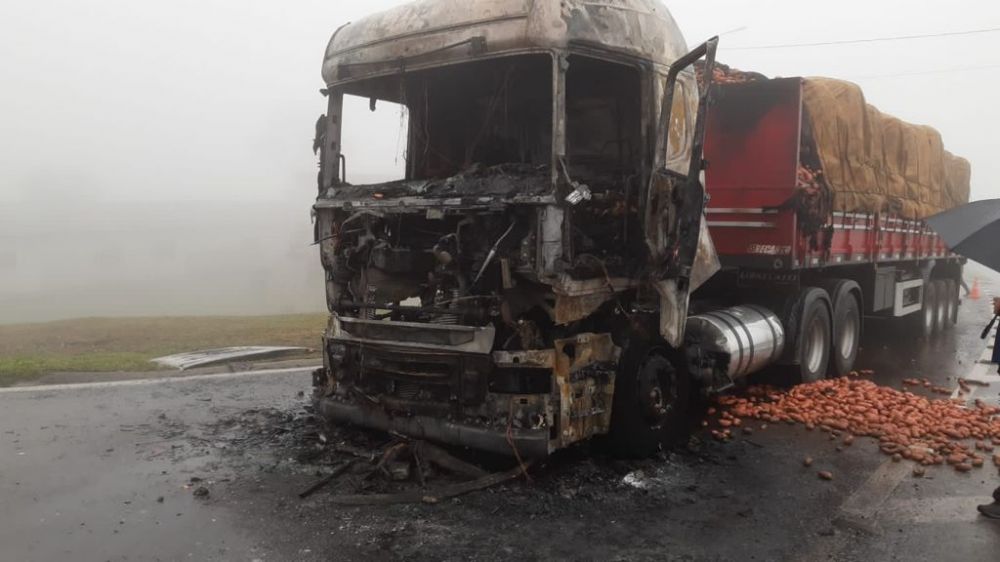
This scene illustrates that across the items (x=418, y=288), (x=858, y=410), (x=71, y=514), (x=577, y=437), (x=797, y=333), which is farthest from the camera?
(x=797, y=333)

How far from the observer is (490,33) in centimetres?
471

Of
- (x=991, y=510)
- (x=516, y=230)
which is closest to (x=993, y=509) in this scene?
(x=991, y=510)

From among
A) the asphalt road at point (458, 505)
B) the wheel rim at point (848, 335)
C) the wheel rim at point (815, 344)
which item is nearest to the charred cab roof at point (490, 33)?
the asphalt road at point (458, 505)

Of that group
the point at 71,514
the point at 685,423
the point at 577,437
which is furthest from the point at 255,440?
the point at 685,423

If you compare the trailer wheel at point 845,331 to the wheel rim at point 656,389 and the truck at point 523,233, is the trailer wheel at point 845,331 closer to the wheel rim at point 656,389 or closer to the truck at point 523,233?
the truck at point 523,233

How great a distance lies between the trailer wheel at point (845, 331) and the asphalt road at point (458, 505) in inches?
92.4

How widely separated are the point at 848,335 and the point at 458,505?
6.00 m

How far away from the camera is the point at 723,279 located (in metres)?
7.62

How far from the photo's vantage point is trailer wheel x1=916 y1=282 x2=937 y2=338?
1217 cm

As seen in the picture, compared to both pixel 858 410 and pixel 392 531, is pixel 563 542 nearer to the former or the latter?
pixel 392 531

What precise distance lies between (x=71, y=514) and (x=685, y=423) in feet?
13.6

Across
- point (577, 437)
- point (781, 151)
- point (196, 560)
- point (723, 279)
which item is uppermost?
point (781, 151)

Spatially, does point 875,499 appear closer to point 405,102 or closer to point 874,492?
point 874,492

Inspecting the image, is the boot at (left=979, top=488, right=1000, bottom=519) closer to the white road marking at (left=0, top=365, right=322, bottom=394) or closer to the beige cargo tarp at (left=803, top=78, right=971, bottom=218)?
the beige cargo tarp at (left=803, top=78, right=971, bottom=218)
